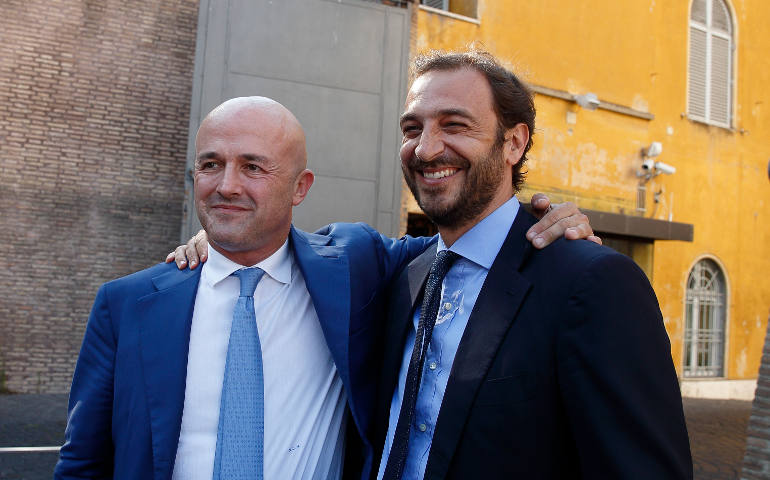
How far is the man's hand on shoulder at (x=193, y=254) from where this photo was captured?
2211 millimetres

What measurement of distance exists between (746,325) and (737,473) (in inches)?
330

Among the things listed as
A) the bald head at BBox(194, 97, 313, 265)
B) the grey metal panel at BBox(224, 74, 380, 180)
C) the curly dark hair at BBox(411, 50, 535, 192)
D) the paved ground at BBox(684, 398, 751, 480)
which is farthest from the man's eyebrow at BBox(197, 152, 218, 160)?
the grey metal panel at BBox(224, 74, 380, 180)

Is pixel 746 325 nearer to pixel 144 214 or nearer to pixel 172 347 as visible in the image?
pixel 144 214

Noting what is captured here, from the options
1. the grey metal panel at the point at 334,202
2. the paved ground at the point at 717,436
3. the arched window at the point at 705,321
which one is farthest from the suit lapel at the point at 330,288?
the arched window at the point at 705,321

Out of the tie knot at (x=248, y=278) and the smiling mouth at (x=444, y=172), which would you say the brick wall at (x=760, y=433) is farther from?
the tie knot at (x=248, y=278)

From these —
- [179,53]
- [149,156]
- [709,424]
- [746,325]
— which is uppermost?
[179,53]

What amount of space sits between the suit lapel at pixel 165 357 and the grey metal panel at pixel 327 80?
25.0ft

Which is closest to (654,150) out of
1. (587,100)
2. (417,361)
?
(587,100)

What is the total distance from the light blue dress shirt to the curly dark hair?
0.89 feet

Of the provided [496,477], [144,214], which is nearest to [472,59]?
[496,477]

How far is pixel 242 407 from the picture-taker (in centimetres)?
194

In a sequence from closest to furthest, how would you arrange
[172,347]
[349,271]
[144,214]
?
[172,347] → [349,271] → [144,214]

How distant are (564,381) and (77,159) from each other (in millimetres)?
10908

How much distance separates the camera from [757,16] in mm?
15328
